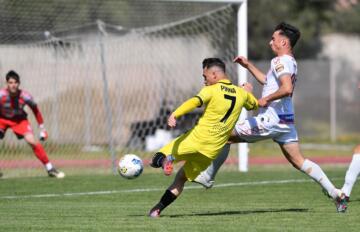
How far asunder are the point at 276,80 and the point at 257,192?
3366mm

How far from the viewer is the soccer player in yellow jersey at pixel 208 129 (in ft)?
34.6

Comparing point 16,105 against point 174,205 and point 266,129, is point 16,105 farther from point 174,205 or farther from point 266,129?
point 266,129

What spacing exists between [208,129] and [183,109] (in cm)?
61

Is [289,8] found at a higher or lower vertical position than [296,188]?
higher

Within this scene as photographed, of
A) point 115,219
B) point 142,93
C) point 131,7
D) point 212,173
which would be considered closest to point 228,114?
point 212,173

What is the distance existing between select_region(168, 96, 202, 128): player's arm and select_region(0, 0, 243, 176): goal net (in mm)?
9088

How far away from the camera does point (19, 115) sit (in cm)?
1864

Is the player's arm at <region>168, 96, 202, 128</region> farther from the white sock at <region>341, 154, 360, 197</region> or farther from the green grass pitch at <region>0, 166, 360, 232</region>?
the white sock at <region>341, 154, 360, 197</region>

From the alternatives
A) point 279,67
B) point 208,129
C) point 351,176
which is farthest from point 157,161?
point 351,176

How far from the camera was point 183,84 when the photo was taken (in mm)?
27719

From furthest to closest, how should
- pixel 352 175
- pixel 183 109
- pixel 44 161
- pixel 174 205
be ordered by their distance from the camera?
pixel 44 161 → pixel 174 205 → pixel 352 175 → pixel 183 109

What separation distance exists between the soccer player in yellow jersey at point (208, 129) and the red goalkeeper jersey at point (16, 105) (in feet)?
26.3

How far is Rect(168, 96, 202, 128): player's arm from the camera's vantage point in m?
9.93

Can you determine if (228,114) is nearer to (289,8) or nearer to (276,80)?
(276,80)
